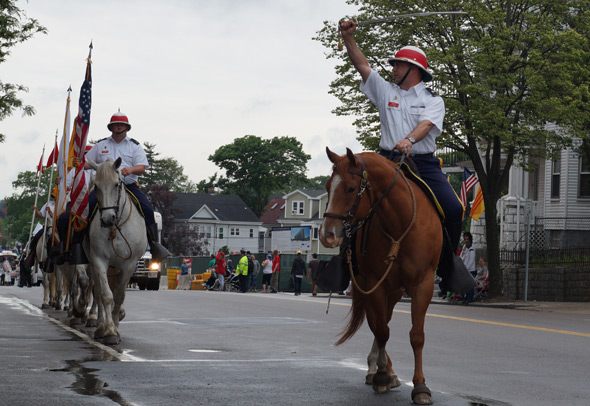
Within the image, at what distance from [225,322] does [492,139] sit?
17.5 meters

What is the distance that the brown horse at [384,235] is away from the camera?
7.16 m

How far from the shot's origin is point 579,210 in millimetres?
41344

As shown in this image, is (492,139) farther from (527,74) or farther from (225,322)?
(225,322)

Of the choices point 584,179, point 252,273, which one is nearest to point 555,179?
point 584,179

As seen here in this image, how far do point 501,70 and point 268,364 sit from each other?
22.9 m

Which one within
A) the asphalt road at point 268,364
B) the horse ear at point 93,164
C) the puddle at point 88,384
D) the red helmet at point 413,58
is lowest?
the puddle at point 88,384

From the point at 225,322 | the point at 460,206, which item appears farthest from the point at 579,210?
the point at 460,206

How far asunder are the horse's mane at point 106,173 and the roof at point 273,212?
121949 mm

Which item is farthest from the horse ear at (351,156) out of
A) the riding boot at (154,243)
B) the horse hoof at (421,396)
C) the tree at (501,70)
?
the tree at (501,70)

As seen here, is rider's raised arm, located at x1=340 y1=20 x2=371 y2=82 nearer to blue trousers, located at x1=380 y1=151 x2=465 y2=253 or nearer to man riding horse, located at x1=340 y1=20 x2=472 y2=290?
man riding horse, located at x1=340 y1=20 x2=472 y2=290

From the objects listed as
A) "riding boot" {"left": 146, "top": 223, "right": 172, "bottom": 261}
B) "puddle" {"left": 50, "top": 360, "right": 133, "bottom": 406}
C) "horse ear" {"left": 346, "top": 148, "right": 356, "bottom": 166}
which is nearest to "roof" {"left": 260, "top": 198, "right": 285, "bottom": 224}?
"riding boot" {"left": 146, "top": 223, "right": 172, "bottom": 261}

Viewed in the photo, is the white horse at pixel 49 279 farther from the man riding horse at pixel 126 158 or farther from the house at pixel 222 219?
the house at pixel 222 219

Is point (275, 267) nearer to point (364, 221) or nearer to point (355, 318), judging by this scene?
point (355, 318)

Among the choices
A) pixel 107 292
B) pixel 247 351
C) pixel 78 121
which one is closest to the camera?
pixel 247 351
